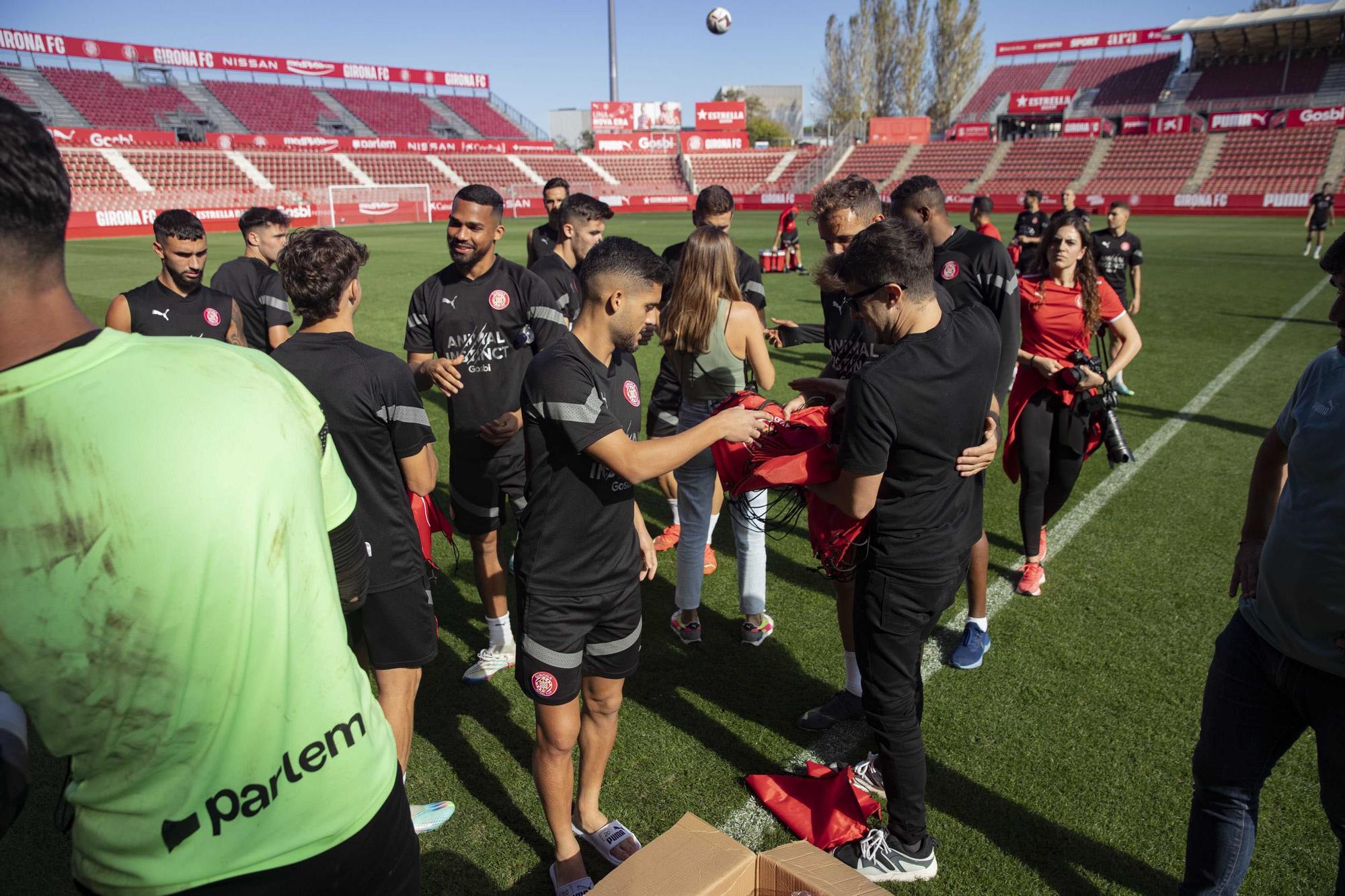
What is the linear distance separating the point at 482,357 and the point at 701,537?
1565mm

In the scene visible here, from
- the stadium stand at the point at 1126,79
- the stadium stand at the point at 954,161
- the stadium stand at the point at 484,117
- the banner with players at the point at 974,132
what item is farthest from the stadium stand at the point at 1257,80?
the stadium stand at the point at 484,117

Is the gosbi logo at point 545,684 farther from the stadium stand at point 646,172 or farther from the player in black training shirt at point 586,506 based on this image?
the stadium stand at point 646,172

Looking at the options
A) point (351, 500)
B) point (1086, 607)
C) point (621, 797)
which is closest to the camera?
point (351, 500)

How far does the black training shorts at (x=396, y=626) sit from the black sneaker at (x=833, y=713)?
1810mm

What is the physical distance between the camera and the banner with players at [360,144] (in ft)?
142

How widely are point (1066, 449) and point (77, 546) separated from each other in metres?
5.07

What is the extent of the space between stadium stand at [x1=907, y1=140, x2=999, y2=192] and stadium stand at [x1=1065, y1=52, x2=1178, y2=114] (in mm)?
13235

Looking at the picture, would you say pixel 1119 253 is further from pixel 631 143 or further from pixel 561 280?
pixel 631 143

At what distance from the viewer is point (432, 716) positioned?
13.1 ft

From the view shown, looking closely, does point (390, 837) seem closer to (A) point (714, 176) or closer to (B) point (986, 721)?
(B) point (986, 721)

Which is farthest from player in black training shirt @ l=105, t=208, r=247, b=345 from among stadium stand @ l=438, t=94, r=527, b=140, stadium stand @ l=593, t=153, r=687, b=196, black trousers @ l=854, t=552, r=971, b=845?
stadium stand @ l=438, t=94, r=527, b=140

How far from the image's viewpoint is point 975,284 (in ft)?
14.0

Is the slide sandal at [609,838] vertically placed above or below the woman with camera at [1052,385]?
below

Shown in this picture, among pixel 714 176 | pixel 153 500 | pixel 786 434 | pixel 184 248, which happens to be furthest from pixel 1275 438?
pixel 714 176
